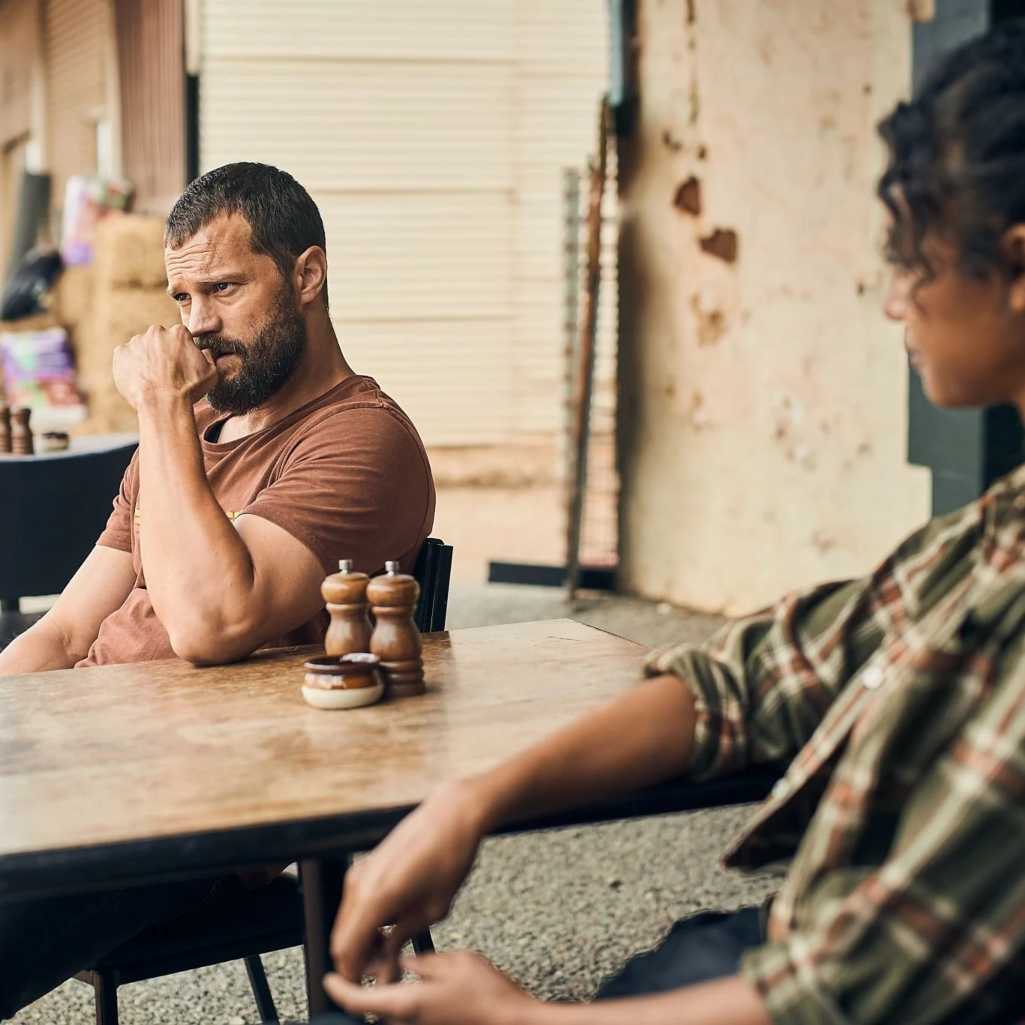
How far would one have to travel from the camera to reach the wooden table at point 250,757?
1316mm

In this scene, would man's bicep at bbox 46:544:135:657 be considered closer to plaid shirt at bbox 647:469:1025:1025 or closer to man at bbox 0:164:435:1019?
man at bbox 0:164:435:1019

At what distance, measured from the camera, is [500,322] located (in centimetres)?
1116

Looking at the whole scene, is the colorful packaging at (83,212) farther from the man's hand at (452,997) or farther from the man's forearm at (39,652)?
the man's hand at (452,997)

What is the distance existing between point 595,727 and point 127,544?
1523 millimetres

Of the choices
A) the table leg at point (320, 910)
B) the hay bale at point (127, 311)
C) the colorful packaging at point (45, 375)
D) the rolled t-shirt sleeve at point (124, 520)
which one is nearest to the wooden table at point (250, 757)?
the table leg at point (320, 910)

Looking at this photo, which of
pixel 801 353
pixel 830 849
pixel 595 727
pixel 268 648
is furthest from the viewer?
pixel 801 353

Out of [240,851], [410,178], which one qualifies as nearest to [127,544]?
[240,851]

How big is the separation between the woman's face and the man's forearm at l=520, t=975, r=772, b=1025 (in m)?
Result: 0.56

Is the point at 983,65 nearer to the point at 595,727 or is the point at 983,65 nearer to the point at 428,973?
the point at 595,727

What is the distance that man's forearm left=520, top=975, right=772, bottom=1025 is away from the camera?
1064mm

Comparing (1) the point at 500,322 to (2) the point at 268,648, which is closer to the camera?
(2) the point at 268,648

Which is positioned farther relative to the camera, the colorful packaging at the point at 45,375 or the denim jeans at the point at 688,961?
the colorful packaging at the point at 45,375

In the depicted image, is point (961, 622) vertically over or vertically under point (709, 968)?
over

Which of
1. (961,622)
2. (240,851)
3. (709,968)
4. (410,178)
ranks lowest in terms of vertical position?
(709,968)
